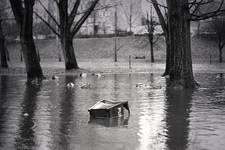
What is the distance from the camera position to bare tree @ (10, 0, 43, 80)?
2342cm

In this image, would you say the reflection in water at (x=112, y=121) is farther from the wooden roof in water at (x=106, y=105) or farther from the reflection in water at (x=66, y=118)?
the reflection in water at (x=66, y=118)

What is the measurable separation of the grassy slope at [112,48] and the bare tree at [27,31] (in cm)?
4382

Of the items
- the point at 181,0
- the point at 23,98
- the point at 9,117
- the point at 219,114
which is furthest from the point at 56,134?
the point at 181,0

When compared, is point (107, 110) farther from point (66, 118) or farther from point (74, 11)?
point (74, 11)

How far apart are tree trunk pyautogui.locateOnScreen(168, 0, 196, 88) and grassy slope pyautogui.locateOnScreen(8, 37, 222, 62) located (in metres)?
48.6

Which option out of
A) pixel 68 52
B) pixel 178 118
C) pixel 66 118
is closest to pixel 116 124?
pixel 66 118

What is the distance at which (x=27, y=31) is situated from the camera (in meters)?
23.9

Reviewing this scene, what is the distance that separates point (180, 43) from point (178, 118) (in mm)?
7791

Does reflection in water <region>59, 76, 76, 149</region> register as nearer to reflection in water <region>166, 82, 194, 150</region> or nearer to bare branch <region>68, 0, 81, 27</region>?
reflection in water <region>166, 82, 194, 150</region>

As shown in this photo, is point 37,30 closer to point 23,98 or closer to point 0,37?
point 0,37

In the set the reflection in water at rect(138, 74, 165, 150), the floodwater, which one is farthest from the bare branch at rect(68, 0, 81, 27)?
the floodwater

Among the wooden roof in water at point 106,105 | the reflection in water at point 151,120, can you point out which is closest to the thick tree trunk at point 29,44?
the reflection in water at point 151,120

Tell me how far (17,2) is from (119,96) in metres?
10.6

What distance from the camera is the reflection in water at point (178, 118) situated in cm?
784
